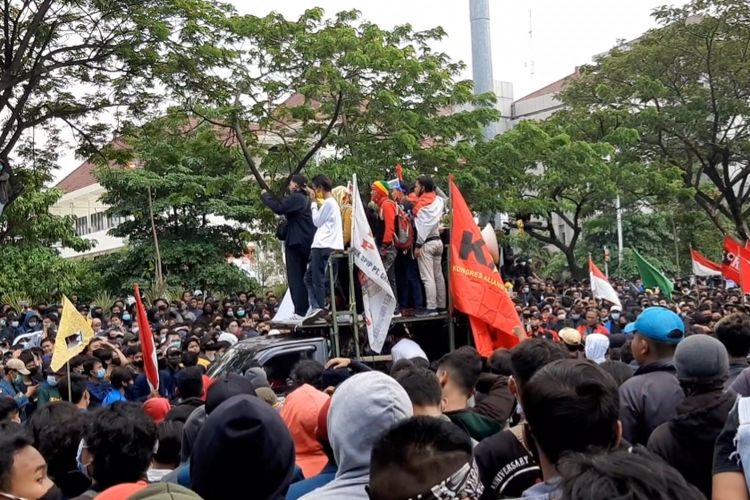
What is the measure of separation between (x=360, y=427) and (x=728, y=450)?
1064 millimetres

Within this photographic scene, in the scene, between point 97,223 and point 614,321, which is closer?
point 614,321

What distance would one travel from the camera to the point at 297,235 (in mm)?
9391

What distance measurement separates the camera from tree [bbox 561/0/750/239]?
2492 cm

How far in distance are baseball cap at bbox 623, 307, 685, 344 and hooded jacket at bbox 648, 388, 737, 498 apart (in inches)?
37.5

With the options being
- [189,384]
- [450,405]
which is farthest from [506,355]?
[189,384]

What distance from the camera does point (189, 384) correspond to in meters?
5.90

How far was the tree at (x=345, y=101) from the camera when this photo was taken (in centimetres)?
1786

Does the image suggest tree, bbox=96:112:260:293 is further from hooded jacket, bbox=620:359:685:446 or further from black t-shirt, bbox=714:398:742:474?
black t-shirt, bbox=714:398:742:474

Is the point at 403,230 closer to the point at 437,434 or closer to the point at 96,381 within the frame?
the point at 96,381

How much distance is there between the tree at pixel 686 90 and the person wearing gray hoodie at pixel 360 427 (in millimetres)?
23770

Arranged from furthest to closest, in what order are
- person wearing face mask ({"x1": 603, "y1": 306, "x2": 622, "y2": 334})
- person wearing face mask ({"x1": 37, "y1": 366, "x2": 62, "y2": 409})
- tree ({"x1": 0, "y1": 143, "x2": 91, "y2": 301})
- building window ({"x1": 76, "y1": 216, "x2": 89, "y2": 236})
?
building window ({"x1": 76, "y1": 216, "x2": 89, "y2": 236}), tree ({"x1": 0, "y1": 143, "x2": 91, "y2": 301}), person wearing face mask ({"x1": 603, "y1": 306, "x2": 622, "y2": 334}), person wearing face mask ({"x1": 37, "y1": 366, "x2": 62, "y2": 409})

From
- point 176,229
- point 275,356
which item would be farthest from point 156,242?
point 275,356

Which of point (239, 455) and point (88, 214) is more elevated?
point (88, 214)

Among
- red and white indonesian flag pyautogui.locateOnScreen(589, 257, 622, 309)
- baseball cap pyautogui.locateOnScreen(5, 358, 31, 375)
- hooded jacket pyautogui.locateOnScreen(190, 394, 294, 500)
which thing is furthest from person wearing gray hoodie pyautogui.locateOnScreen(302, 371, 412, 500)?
red and white indonesian flag pyautogui.locateOnScreen(589, 257, 622, 309)
